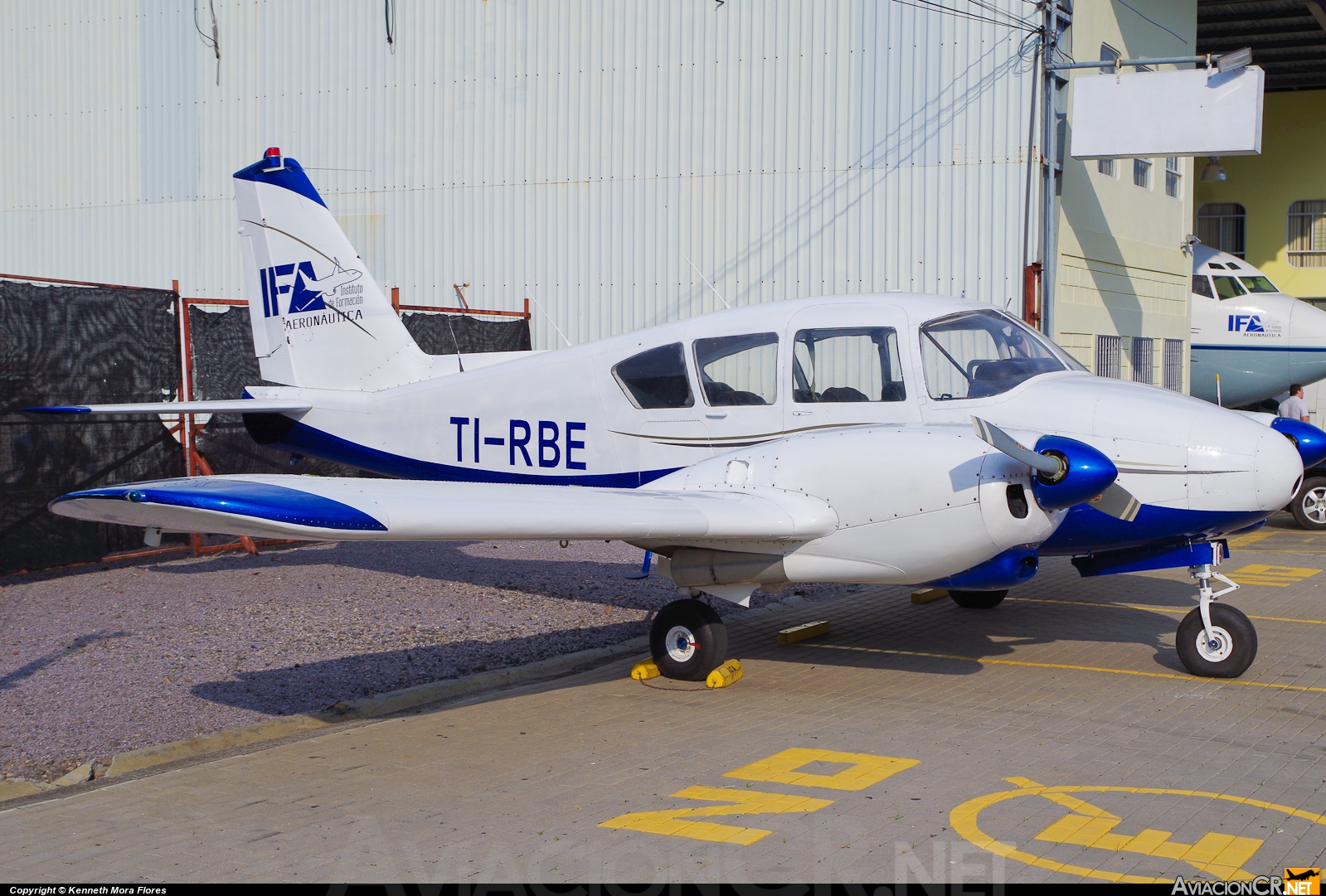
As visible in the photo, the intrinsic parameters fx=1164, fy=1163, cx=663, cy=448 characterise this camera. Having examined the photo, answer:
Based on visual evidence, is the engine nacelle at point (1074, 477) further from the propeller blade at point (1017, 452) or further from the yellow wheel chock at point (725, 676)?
the yellow wheel chock at point (725, 676)

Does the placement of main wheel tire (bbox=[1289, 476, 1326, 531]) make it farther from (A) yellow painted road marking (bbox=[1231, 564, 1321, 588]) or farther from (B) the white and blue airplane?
(B) the white and blue airplane

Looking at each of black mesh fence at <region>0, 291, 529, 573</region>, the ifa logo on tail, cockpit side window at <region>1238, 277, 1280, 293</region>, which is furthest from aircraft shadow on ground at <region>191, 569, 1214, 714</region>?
cockpit side window at <region>1238, 277, 1280, 293</region>

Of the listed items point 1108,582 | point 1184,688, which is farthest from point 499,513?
point 1108,582

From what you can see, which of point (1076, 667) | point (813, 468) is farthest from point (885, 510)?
point (1076, 667)

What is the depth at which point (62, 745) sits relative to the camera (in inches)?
244

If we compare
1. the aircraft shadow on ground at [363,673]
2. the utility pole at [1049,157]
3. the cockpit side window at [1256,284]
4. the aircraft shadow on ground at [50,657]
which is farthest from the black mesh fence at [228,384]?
the cockpit side window at [1256,284]

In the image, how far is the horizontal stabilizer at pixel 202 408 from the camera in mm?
8992

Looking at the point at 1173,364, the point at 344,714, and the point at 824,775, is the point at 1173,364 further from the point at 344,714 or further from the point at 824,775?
the point at 344,714

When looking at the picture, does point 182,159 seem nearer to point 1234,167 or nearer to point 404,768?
point 404,768

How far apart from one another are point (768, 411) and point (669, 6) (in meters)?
11.6

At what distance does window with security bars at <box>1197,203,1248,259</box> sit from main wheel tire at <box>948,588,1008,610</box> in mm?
24719

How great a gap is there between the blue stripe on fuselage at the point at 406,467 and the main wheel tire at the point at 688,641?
3.75 ft

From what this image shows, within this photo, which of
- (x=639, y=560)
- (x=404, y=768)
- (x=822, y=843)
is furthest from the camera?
(x=639, y=560)

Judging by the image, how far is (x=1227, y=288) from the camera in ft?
75.5
